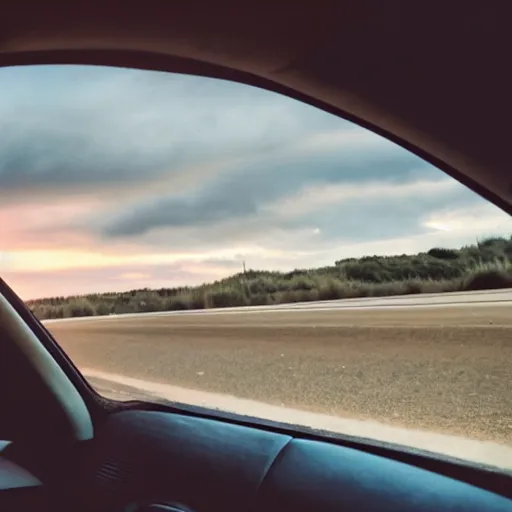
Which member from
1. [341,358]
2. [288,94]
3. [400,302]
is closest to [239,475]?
[341,358]

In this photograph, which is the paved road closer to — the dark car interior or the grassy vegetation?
the grassy vegetation

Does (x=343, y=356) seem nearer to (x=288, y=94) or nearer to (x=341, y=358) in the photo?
(x=341, y=358)

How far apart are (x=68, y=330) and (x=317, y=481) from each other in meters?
1.34

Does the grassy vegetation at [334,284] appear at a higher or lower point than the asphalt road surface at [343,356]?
higher

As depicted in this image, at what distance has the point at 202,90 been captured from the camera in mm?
2256

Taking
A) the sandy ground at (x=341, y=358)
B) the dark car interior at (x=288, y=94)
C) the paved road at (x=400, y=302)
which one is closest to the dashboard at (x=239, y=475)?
the dark car interior at (x=288, y=94)

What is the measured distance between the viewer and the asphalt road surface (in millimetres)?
1830

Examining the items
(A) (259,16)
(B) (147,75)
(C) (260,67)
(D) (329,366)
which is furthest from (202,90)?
(D) (329,366)

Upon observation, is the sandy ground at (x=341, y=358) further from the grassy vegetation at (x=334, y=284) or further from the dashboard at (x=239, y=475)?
the dashboard at (x=239, y=475)

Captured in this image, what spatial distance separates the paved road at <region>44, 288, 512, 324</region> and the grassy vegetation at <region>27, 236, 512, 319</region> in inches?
0.6

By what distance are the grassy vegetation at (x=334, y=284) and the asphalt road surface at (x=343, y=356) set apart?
0.13 feet

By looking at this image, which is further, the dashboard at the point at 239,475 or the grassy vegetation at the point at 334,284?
the grassy vegetation at the point at 334,284

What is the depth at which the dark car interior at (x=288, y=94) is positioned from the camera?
1514 mm

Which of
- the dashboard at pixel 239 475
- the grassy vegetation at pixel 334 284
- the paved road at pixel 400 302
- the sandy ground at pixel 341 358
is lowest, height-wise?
the dashboard at pixel 239 475
